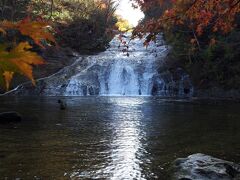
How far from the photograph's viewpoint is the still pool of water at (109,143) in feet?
19.7

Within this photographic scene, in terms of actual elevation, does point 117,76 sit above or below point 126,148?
above

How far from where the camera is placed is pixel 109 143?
26.7 feet

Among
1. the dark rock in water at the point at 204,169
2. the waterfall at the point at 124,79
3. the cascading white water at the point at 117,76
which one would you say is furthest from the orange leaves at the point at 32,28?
the waterfall at the point at 124,79

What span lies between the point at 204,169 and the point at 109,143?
299 cm

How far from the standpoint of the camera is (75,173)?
229 inches

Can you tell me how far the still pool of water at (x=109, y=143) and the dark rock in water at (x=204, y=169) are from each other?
0.26 meters

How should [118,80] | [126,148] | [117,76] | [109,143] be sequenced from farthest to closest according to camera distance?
[117,76], [118,80], [109,143], [126,148]

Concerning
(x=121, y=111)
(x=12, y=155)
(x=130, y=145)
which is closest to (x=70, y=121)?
(x=121, y=111)

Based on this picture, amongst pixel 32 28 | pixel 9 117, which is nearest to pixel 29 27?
pixel 32 28

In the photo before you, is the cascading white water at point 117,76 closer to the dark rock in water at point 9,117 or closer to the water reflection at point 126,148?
the water reflection at point 126,148

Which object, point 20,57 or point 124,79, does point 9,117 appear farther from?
point 124,79

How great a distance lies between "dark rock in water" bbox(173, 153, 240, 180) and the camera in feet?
17.6

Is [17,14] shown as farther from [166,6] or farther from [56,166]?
[56,166]

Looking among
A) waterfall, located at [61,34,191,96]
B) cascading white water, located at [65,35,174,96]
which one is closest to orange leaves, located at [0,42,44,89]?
cascading white water, located at [65,35,174,96]
